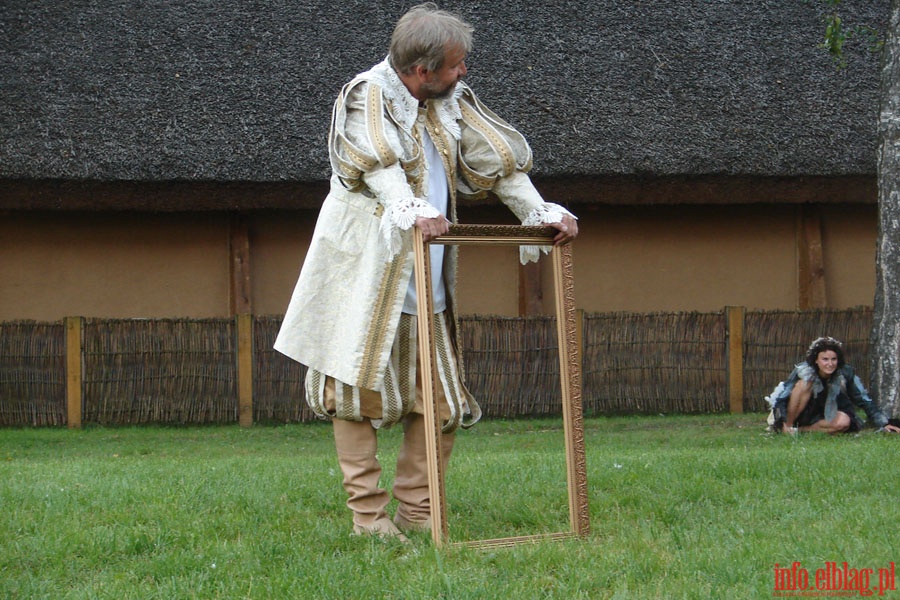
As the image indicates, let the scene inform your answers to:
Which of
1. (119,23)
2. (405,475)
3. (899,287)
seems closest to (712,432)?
(899,287)

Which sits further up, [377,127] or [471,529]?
[377,127]

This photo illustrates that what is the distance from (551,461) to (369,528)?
6.63ft

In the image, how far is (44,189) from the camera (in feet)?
32.8

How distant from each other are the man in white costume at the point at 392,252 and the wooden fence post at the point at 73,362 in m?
6.89

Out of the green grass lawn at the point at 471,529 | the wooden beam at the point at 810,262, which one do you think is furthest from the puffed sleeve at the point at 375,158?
the wooden beam at the point at 810,262

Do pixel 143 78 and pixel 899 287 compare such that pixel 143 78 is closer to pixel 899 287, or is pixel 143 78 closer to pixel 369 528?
pixel 899 287

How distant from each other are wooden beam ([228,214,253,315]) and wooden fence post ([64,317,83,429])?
1.46 meters

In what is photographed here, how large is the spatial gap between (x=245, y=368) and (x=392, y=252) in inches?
270

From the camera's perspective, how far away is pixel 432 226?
3.02m

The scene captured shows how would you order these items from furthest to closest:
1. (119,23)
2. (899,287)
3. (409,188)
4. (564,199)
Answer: (119,23) → (564,199) → (899,287) → (409,188)

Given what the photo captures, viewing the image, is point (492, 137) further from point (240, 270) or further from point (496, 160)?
point (240, 270)

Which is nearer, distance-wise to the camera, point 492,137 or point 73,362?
point 492,137

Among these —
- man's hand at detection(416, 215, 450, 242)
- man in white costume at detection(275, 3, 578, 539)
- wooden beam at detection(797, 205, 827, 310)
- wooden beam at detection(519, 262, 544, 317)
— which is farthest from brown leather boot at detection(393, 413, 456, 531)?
wooden beam at detection(797, 205, 827, 310)

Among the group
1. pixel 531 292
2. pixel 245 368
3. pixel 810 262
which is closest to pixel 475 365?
pixel 531 292
